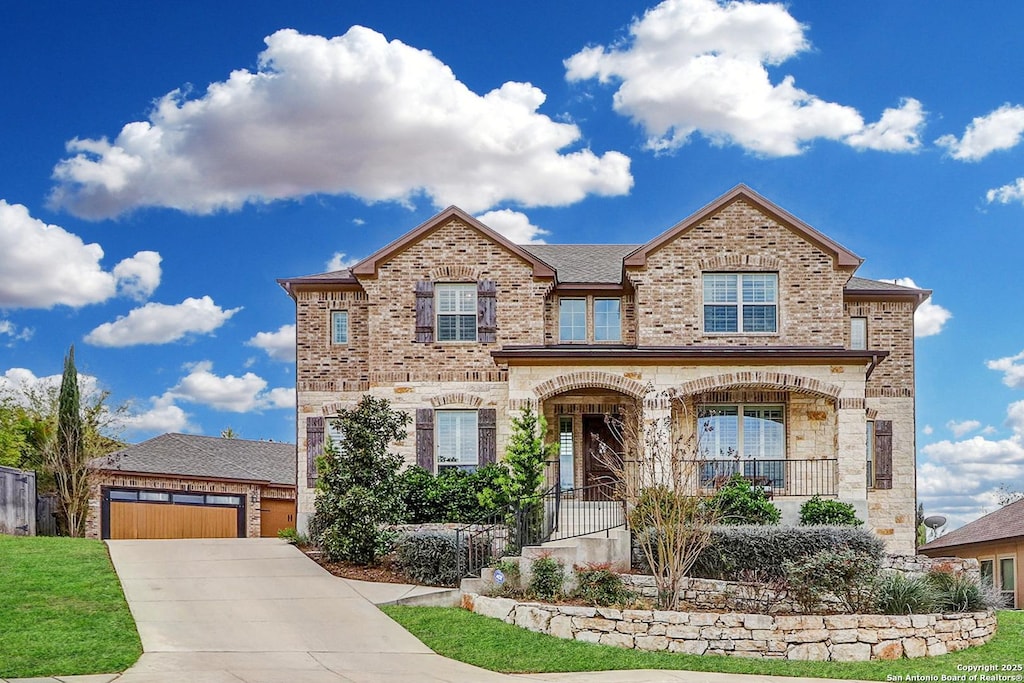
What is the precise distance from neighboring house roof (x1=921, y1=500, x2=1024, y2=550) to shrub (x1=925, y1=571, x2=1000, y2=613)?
11.2m

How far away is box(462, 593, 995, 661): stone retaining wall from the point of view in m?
16.2

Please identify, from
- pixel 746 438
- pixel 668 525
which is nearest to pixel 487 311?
pixel 746 438

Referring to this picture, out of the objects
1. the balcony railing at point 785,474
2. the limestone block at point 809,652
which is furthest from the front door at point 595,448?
the limestone block at point 809,652

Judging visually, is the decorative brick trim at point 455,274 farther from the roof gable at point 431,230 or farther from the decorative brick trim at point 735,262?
the decorative brick trim at point 735,262

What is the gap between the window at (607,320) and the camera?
28.0 metres

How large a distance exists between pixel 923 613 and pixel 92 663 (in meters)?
12.3

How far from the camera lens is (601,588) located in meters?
18.0

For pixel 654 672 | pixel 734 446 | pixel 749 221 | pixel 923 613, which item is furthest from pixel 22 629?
pixel 749 221

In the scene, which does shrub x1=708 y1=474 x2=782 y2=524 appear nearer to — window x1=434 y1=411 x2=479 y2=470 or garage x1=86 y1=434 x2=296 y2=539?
window x1=434 y1=411 x2=479 y2=470

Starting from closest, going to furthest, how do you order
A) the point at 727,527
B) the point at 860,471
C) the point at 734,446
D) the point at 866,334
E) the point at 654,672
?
the point at 654,672
the point at 727,527
the point at 860,471
the point at 734,446
the point at 866,334

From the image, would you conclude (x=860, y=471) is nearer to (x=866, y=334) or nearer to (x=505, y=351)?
(x=866, y=334)

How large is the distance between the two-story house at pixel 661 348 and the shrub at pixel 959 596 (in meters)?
6.39

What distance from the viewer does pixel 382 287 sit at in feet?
89.8

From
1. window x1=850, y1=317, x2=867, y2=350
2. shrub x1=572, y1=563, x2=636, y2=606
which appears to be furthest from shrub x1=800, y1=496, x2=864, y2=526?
shrub x1=572, y1=563, x2=636, y2=606
